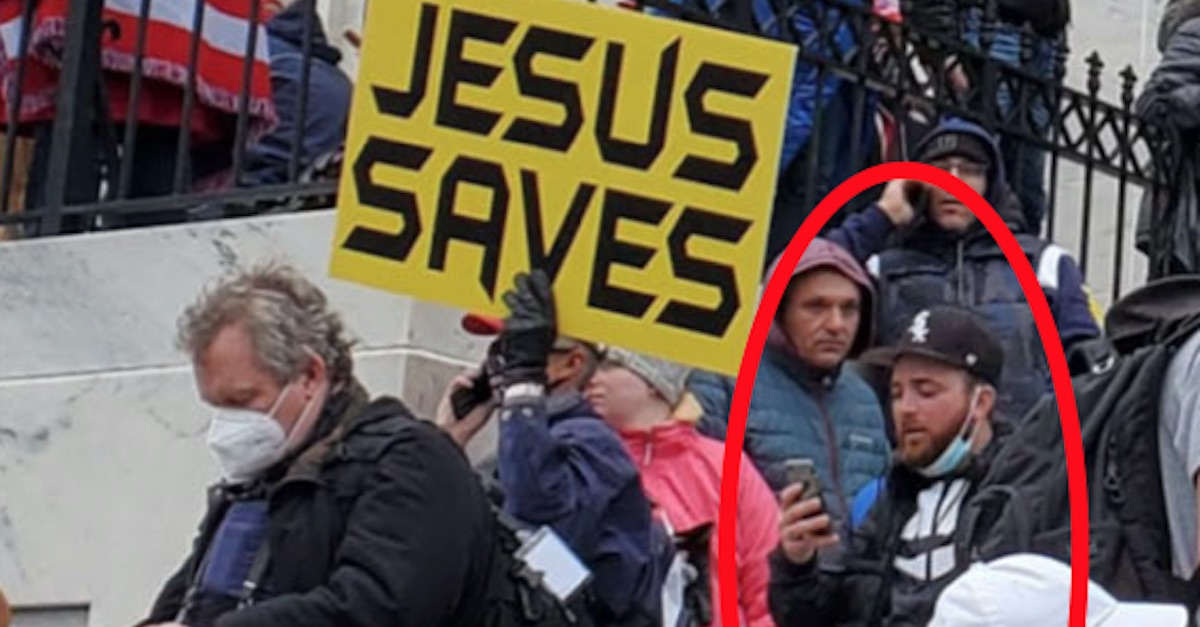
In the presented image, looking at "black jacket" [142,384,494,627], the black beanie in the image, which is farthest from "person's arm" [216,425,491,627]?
the black beanie

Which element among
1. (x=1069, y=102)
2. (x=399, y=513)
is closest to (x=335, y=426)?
(x=399, y=513)

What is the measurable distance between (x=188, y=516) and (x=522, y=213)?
5.39ft

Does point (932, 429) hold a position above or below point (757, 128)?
below

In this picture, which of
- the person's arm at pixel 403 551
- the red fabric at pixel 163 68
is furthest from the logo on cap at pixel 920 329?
the red fabric at pixel 163 68

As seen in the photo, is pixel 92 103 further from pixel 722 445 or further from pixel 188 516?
pixel 722 445

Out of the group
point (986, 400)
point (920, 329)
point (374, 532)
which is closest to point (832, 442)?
point (920, 329)

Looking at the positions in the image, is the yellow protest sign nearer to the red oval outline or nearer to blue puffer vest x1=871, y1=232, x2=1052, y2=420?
the red oval outline

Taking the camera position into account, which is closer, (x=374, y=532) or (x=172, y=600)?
(x=374, y=532)

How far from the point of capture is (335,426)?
8734mm

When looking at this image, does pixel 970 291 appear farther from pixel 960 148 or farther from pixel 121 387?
pixel 121 387

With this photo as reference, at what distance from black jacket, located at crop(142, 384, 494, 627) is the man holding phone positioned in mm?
805

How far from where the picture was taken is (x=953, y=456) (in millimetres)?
9195

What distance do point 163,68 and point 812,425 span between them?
2.39 meters

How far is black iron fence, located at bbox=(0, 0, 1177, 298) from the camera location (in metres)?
11.4
